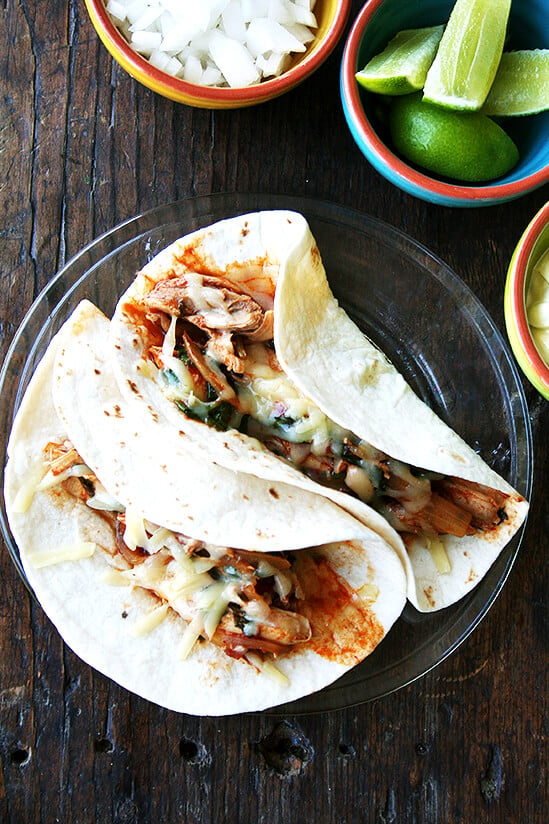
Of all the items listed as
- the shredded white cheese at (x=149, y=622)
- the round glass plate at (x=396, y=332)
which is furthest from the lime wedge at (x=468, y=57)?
the shredded white cheese at (x=149, y=622)

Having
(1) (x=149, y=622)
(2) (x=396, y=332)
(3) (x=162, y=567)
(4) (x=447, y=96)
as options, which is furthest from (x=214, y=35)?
(1) (x=149, y=622)

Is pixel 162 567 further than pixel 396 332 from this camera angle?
No

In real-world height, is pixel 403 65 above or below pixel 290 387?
above

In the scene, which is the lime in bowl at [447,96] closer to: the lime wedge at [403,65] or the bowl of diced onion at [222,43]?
the lime wedge at [403,65]

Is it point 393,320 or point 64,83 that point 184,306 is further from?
point 64,83

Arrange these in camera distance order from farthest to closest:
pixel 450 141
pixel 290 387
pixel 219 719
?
pixel 219 719 → pixel 450 141 → pixel 290 387

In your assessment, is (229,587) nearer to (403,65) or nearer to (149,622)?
(149,622)
